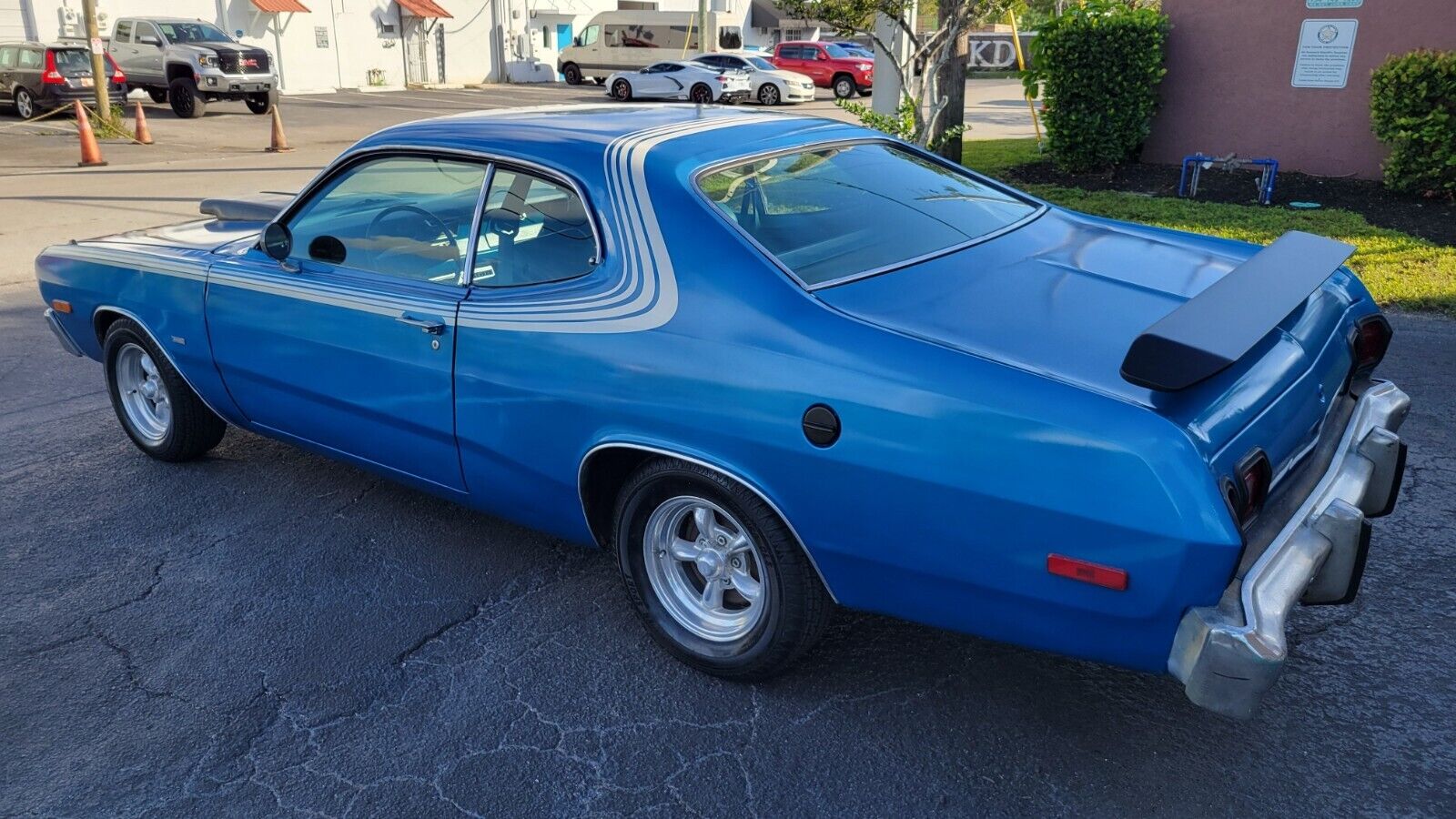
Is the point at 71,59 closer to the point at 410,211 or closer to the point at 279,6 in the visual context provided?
the point at 279,6

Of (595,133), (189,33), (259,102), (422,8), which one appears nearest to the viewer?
(595,133)

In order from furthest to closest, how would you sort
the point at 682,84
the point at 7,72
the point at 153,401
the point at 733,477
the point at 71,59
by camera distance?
1. the point at 682,84
2. the point at 7,72
3. the point at 71,59
4. the point at 153,401
5. the point at 733,477

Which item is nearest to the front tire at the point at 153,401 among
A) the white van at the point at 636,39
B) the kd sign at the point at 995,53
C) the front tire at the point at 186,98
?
the front tire at the point at 186,98

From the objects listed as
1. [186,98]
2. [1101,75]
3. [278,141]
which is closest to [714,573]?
[1101,75]

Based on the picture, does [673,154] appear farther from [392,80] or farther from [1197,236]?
[392,80]

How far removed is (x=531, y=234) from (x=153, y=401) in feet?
8.10

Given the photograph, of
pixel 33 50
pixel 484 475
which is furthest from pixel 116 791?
pixel 33 50

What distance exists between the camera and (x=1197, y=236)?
384cm

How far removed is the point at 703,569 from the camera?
3.22 m

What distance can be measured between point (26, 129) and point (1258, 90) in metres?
20.2

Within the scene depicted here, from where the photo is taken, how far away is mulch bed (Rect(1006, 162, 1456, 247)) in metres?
9.59

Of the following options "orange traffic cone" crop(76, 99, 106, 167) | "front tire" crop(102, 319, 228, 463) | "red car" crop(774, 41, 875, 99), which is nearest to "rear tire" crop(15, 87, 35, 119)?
"orange traffic cone" crop(76, 99, 106, 167)

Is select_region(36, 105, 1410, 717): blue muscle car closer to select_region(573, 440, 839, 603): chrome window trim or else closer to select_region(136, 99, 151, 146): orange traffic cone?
select_region(573, 440, 839, 603): chrome window trim

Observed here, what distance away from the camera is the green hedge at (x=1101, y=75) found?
11.7 metres
